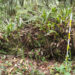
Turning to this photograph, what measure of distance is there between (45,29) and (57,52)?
968 mm

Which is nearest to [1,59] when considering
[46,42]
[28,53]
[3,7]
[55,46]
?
[28,53]

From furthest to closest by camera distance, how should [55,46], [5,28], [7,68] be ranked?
[5,28], [55,46], [7,68]

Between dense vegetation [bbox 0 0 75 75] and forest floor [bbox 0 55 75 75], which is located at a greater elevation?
dense vegetation [bbox 0 0 75 75]

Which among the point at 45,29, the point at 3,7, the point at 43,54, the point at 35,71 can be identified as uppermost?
the point at 3,7

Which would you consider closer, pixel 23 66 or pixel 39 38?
pixel 23 66

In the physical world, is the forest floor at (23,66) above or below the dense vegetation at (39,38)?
below

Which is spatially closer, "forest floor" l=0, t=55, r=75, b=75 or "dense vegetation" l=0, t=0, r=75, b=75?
"forest floor" l=0, t=55, r=75, b=75

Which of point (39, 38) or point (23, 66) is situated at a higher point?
point (39, 38)

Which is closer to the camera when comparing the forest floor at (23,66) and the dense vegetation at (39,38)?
the forest floor at (23,66)

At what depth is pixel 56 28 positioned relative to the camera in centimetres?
331

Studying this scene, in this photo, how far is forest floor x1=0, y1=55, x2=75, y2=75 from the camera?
274 cm

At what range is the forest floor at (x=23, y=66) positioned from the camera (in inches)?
108

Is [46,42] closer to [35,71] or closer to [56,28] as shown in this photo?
[56,28]

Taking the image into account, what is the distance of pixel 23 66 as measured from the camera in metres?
2.97
